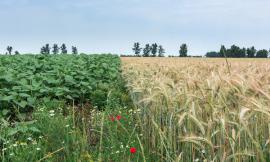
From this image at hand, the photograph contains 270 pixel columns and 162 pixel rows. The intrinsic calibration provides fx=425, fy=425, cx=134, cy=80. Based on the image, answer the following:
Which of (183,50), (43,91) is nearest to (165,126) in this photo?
(43,91)

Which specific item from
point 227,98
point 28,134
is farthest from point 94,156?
point 227,98

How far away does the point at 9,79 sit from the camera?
861cm

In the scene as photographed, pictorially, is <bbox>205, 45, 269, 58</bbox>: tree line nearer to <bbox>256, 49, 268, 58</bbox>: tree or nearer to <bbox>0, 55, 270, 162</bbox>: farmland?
<bbox>256, 49, 268, 58</bbox>: tree

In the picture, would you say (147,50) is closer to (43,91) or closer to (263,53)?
(263,53)

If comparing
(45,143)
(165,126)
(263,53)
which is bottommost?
(263,53)

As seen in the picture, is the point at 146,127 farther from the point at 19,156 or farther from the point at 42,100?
the point at 42,100

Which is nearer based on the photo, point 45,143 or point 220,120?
point 220,120

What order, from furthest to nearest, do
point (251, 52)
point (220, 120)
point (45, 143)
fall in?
point (251, 52) → point (45, 143) → point (220, 120)

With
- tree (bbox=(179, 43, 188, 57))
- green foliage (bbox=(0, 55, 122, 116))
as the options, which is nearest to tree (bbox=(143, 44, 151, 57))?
tree (bbox=(179, 43, 188, 57))

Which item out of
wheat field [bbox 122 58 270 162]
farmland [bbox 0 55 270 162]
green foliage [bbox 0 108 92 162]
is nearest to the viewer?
wheat field [bbox 122 58 270 162]

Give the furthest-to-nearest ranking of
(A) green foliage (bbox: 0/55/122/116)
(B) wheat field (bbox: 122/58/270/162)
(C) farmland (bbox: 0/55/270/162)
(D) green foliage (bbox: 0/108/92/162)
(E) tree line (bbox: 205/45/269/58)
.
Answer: (E) tree line (bbox: 205/45/269/58)
(A) green foliage (bbox: 0/55/122/116)
(D) green foliage (bbox: 0/108/92/162)
(C) farmland (bbox: 0/55/270/162)
(B) wheat field (bbox: 122/58/270/162)

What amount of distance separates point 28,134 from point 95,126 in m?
1.30

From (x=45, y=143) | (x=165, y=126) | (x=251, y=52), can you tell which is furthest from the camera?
(x=251, y=52)

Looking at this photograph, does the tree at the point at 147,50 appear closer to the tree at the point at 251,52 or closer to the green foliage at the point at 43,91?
the tree at the point at 251,52
